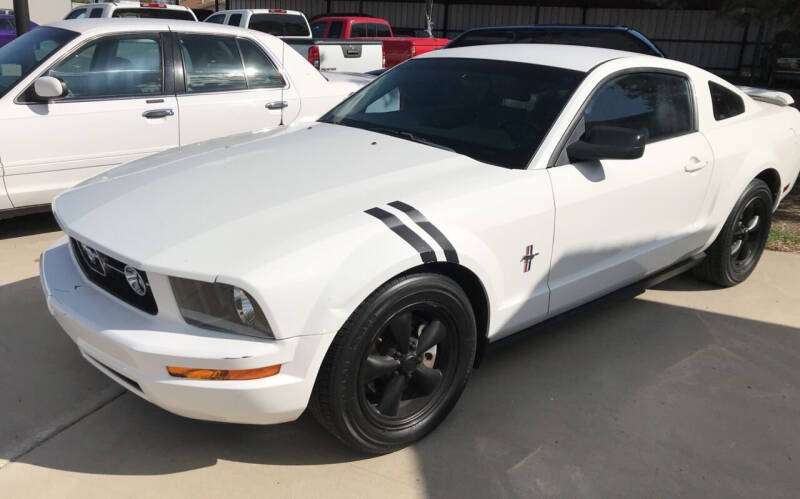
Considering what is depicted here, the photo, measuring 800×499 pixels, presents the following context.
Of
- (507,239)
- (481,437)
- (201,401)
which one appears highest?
(507,239)

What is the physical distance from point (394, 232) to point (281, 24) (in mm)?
12882

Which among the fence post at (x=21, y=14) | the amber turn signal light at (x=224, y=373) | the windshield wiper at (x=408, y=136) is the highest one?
the fence post at (x=21, y=14)

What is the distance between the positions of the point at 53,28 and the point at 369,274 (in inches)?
169

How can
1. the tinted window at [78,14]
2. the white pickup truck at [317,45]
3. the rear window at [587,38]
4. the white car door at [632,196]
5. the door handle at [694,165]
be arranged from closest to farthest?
1. the white car door at [632,196]
2. the door handle at [694,165]
3. the rear window at [587,38]
4. the white pickup truck at [317,45]
5. the tinted window at [78,14]

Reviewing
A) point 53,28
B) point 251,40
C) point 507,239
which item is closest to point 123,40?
point 53,28

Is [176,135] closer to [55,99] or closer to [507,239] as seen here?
[55,99]

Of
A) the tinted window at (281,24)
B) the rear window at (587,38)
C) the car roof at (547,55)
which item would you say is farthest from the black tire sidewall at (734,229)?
the tinted window at (281,24)

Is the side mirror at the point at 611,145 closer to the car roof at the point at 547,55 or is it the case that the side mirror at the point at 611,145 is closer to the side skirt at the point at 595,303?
the car roof at the point at 547,55

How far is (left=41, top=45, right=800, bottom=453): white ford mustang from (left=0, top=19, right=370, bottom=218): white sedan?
1459mm

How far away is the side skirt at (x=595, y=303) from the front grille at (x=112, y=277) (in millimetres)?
1420

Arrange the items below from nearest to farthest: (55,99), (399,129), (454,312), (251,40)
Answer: (454,312)
(399,129)
(55,99)
(251,40)

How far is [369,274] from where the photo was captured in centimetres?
234

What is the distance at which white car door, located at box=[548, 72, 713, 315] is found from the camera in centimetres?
311

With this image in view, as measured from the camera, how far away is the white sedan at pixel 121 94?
4.71 metres
